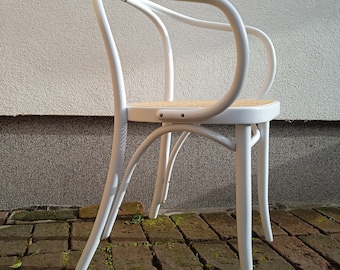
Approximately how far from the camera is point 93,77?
1.94 metres

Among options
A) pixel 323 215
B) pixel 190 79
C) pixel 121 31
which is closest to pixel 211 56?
pixel 190 79

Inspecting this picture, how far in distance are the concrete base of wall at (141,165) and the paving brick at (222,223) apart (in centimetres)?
Answer: 11

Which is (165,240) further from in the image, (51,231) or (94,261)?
(51,231)

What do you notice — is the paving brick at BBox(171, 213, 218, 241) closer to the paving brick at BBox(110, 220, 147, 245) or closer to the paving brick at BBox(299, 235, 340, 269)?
the paving brick at BBox(110, 220, 147, 245)

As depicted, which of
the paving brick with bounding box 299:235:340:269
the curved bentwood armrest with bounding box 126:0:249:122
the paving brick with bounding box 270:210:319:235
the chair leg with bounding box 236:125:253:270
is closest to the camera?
the curved bentwood armrest with bounding box 126:0:249:122

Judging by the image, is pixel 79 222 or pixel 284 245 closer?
pixel 284 245

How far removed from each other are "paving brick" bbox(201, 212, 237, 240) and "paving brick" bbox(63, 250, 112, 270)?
0.49m

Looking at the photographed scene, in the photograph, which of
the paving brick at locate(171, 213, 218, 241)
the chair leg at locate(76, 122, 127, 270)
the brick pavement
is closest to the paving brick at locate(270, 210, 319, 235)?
the brick pavement

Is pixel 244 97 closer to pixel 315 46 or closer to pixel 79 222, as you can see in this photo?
pixel 315 46

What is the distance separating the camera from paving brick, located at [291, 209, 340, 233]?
1.80 metres

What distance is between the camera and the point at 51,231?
1730 mm

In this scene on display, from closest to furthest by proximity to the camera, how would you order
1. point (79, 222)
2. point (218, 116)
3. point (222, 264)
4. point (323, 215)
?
point (218, 116) < point (222, 264) < point (79, 222) < point (323, 215)

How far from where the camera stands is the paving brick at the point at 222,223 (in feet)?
5.65

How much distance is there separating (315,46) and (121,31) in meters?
0.95
